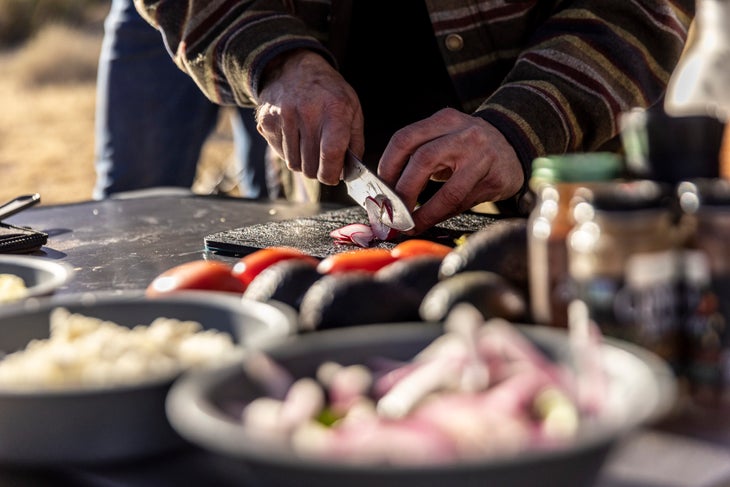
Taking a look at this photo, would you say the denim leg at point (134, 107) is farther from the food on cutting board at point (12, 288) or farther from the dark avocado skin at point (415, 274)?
the dark avocado skin at point (415, 274)

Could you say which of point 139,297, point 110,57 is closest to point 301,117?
point 139,297

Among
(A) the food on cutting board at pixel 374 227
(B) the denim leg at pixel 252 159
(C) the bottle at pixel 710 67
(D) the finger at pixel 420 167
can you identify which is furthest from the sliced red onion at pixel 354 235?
(B) the denim leg at pixel 252 159

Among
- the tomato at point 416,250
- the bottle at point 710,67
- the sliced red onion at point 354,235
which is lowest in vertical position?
the bottle at point 710,67

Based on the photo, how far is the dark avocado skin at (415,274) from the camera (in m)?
1.37

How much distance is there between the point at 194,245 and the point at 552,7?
107 cm

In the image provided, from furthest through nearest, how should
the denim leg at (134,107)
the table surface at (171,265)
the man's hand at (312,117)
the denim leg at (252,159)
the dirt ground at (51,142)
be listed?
the dirt ground at (51,142)
the denim leg at (252,159)
the denim leg at (134,107)
the man's hand at (312,117)
the table surface at (171,265)

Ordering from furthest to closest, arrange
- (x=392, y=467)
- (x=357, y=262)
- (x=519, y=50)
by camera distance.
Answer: (x=519, y=50) → (x=357, y=262) → (x=392, y=467)

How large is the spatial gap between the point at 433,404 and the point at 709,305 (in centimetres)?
32

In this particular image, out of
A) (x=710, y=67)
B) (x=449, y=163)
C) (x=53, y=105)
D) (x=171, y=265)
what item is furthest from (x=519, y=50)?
(x=53, y=105)

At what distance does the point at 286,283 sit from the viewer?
4.56 ft

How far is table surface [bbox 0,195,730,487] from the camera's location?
100 centimetres

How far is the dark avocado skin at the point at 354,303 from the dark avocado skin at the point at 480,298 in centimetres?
4

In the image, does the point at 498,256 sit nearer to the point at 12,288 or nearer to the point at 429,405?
the point at 429,405

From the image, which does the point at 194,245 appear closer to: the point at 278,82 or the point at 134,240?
the point at 134,240
